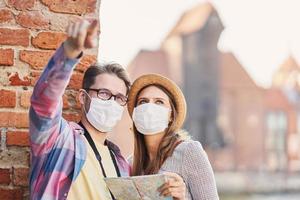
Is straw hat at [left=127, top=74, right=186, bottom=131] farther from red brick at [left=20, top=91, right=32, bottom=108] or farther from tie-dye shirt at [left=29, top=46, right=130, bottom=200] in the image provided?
red brick at [left=20, top=91, right=32, bottom=108]

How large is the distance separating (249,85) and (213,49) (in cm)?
401

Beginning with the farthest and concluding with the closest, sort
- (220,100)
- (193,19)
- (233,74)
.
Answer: (233,74) < (220,100) < (193,19)

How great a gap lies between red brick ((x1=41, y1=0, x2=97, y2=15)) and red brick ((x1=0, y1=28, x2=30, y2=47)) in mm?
141

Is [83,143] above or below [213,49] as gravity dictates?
below

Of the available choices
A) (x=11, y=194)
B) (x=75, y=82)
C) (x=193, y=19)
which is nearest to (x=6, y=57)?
(x=75, y=82)

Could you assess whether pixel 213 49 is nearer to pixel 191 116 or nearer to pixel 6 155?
pixel 191 116

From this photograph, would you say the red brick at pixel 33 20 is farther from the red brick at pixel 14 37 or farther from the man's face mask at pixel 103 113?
the man's face mask at pixel 103 113

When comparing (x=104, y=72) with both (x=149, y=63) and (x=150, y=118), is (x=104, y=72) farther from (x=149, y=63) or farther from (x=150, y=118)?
(x=149, y=63)

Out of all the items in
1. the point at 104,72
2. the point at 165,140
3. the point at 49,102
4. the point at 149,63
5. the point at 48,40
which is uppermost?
the point at 149,63

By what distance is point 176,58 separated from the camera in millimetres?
40438

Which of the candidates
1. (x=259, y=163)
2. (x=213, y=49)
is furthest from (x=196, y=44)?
(x=259, y=163)

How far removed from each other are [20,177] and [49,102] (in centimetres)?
61

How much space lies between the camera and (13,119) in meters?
2.53

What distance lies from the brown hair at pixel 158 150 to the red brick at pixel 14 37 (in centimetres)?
52
